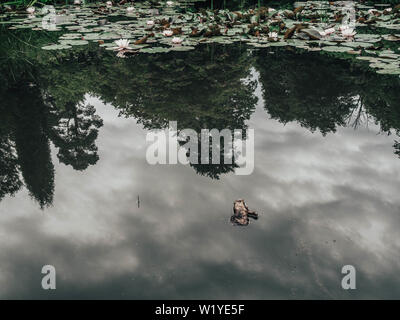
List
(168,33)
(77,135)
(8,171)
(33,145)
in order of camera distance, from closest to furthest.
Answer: (8,171), (33,145), (77,135), (168,33)

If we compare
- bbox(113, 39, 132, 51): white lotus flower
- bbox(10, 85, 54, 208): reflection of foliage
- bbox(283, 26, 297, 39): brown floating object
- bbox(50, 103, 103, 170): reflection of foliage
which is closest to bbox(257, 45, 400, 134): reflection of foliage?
bbox(283, 26, 297, 39): brown floating object

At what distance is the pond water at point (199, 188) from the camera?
1.42m

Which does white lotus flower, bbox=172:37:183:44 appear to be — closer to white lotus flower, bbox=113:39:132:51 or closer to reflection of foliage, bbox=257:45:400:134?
white lotus flower, bbox=113:39:132:51

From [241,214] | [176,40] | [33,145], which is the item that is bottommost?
[241,214]

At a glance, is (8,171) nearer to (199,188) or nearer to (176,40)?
(199,188)

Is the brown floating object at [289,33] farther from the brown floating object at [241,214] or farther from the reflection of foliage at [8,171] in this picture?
the reflection of foliage at [8,171]

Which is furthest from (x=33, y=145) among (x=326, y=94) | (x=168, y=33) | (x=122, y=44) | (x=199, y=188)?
(x=168, y=33)

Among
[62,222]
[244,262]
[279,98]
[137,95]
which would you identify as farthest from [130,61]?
[244,262]

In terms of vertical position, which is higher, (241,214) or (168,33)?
(168,33)

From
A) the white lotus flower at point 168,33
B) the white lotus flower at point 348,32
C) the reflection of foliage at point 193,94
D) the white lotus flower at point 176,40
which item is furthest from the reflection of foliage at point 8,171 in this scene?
the white lotus flower at point 348,32

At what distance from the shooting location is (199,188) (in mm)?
2070

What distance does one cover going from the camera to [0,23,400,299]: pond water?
4.66ft

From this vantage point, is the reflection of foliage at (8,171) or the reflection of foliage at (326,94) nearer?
the reflection of foliage at (8,171)
